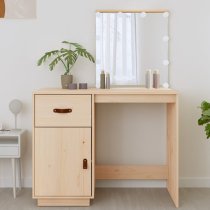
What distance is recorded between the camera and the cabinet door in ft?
11.0

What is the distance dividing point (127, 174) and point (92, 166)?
23.2 inches

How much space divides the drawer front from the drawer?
354 millimetres

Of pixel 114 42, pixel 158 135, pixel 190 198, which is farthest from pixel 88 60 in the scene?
pixel 190 198

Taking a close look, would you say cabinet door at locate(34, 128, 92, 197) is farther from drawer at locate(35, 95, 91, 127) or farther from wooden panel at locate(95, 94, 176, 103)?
wooden panel at locate(95, 94, 176, 103)

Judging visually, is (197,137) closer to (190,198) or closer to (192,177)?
(192,177)

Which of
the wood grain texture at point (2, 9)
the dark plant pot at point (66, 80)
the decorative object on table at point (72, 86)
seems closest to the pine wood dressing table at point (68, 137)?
the decorative object on table at point (72, 86)

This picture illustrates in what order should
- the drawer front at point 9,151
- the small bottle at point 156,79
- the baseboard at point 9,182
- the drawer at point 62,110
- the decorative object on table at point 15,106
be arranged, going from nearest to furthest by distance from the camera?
the drawer at point 62,110 → the drawer front at point 9,151 → the small bottle at point 156,79 → the decorative object on table at point 15,106 → the baseboard at point 9,182

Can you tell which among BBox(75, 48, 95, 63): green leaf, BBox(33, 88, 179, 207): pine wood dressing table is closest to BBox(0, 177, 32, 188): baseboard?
BBox(33, 88, 179, 207): pine wood dressing table

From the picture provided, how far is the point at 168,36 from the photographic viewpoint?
3.87 meters

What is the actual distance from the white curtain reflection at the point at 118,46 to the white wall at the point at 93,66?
0.08 metres

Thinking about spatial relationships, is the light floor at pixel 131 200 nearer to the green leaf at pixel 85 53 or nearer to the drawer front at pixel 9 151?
the drawer front at pixel 9 151

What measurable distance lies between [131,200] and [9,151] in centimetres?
106

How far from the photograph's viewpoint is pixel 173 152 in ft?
11.6

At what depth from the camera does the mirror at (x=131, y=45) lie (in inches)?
152
